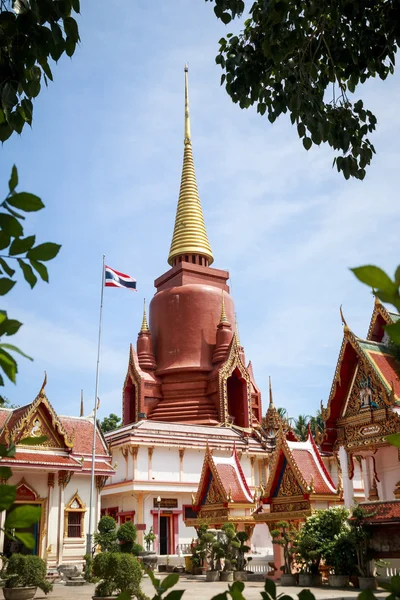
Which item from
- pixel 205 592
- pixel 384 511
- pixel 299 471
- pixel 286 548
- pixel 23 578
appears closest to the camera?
pixel 23 578

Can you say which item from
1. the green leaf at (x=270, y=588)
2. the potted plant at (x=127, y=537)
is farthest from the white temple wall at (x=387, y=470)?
the green leaf at (x=270, y=588)

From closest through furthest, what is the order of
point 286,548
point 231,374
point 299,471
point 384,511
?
point 384,511
point 286,548
point 299,471
point 231,374

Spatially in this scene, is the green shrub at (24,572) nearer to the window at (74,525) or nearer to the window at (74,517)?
the window at (74,517)

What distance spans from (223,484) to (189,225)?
22083 mm

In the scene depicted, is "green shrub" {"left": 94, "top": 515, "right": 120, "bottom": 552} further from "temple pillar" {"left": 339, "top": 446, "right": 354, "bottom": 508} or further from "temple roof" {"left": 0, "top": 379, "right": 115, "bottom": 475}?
"temple pillar" {"left": 339, "top": 446, "right": 354, "bottom": 508}

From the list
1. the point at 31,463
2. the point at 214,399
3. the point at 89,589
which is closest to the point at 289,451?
the point at 89,589

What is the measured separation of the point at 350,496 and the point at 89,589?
7.93 metres

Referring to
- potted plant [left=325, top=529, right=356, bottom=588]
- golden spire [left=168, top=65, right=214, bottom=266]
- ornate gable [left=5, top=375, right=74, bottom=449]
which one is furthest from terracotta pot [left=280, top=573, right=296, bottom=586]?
golden spire [left=168, top=65, right=214, bottom=266]

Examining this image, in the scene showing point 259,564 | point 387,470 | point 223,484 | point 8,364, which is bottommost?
point 259,564

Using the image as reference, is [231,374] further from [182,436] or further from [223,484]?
[223,484]

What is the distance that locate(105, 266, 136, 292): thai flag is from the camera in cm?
2625

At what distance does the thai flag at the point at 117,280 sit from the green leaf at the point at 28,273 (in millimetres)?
24562

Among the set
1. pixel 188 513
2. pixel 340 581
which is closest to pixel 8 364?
pixel 340 581

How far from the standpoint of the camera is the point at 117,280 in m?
26.4
